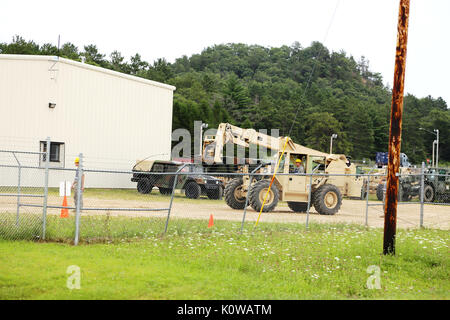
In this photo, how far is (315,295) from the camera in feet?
25.5

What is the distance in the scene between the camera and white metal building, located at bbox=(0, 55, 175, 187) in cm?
2730

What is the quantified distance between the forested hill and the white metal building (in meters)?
31.2

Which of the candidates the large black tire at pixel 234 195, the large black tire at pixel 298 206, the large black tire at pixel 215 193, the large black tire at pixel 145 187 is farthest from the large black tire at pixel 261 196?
the large black tire at pixel 215 193

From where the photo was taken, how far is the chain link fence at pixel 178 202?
1173 centimetres

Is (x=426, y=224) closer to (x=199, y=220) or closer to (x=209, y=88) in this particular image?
(x=199, y=220)

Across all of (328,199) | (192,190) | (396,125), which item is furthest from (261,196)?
(396,125)

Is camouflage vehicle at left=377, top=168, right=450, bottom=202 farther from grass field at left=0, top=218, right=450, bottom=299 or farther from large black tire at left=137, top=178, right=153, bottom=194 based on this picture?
grass field at left=0, top=218, right=450, bottom=299

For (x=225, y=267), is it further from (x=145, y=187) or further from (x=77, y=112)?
(x=77, y=112)

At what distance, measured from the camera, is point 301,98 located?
8000cm

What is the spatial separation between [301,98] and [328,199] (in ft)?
198

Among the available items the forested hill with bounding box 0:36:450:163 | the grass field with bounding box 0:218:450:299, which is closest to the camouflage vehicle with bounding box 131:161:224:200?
the grass field with bounding box 0:218:450:299

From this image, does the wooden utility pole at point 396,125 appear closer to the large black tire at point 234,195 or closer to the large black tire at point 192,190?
the large black tire at point 234,195
